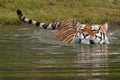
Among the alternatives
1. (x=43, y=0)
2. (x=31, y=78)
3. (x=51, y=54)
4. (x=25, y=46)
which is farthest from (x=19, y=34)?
(x=31, y=78)

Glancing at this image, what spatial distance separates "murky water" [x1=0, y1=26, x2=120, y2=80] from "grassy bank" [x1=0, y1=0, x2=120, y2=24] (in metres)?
5.89

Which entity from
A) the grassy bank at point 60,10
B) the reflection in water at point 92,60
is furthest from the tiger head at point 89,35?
the grassy bank at point 60,10

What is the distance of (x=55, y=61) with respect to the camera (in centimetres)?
730

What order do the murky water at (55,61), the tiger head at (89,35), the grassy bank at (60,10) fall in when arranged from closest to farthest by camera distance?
1. the murky water at (55,61)
2. the tiger head at (89,35)
3. the grassy bank at (60,10)

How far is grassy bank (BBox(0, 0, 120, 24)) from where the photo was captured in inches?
683

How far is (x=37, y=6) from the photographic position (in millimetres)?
18281

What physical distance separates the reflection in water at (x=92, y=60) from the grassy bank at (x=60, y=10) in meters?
7.50

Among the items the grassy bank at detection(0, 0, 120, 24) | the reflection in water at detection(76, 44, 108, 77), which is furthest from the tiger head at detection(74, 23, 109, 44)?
the grassy bank at detection(0, 0, 120, 24)

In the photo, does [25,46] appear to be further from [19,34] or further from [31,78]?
[31,78]

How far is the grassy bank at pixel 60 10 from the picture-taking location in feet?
56.9

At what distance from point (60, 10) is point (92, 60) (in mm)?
11032

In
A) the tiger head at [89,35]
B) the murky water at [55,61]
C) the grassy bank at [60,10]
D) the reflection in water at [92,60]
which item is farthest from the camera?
the grassy bank at [60,10]

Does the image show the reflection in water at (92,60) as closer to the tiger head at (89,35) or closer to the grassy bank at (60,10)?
the tiger head at (89,35)

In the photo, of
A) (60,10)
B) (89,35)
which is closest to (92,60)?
(89,35)
